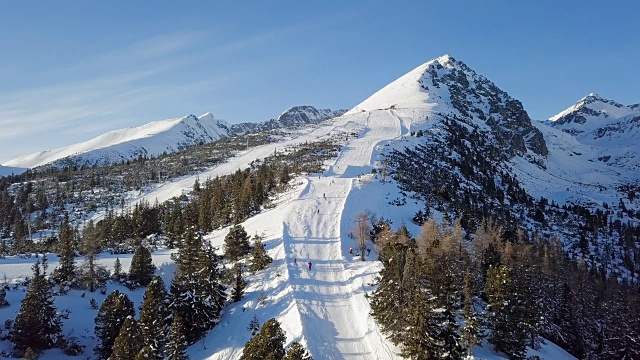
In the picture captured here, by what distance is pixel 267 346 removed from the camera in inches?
1094

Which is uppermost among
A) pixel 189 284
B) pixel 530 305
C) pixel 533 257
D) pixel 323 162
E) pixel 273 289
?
pixel 323 162

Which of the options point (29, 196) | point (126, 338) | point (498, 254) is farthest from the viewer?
point (29, 196)

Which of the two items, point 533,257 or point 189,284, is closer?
point 189,284

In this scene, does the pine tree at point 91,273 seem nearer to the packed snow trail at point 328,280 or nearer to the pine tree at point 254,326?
the packed snow trail at point 328,280

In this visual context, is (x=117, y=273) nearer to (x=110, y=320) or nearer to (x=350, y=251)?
(x=110, y=320)

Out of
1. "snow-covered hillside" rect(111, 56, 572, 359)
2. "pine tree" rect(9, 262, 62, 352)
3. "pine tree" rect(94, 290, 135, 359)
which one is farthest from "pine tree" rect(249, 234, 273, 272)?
"pine tree" rect(9, 262, 62, 352)

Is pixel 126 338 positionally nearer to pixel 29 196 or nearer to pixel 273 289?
pixel 273 289

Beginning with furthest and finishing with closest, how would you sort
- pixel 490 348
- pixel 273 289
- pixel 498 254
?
pixel 498 254, pixel 273 289, pixel 490 348

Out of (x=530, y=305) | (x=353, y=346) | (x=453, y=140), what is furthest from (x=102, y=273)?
(x=453, y=140)

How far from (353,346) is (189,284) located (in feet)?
64.4

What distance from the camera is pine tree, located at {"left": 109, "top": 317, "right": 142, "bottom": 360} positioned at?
3444cm

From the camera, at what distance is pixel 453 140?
17550cm

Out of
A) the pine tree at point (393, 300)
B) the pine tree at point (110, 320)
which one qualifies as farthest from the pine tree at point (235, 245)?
the pine tree at point (393, 300)

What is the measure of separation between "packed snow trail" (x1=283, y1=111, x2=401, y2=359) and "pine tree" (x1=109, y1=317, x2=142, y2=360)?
14623 mm
